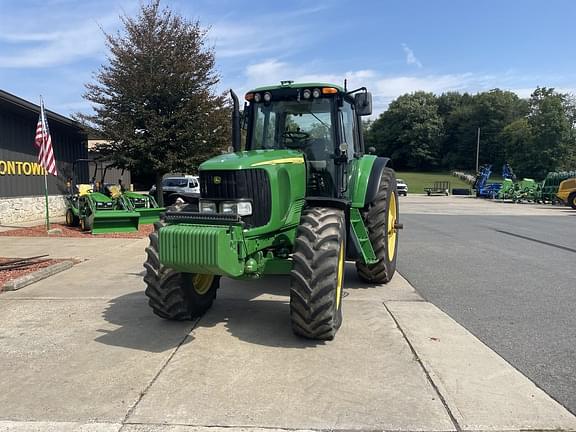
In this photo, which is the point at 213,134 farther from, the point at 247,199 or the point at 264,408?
the point at 264,408

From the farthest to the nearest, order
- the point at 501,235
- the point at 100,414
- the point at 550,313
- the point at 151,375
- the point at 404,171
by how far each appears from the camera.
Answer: the point at 404,171, the point at 501,235, the point at 550,313, the point at 151,375, the point at 100,414

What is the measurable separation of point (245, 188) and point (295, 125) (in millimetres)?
1688

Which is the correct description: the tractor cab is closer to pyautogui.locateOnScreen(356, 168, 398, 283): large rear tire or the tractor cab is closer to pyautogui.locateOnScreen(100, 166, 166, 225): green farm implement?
pyautogui.locateOnScreen(356, 168, 398, 283): large rear tire

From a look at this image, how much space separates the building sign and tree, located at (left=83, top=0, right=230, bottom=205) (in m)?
2.59

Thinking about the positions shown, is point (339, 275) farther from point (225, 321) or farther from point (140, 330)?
point (140, 330)

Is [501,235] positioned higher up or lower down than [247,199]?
lower down

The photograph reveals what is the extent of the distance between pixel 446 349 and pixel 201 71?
1305 cm

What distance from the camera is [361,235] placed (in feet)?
20.5

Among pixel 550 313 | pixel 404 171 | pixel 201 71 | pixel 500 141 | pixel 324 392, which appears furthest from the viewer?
pixel 404 171

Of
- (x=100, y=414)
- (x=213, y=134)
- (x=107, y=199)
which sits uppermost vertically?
(x=213, y=134)

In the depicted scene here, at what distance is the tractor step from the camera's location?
20.1 ft

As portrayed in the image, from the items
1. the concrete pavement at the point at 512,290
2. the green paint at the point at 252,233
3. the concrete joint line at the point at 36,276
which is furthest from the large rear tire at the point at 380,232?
the concrete joint line at the point at 36,276

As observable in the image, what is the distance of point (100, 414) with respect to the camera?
3293 millimetres

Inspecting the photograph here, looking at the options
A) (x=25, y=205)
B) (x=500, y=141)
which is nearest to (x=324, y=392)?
(x=25, y=205)
